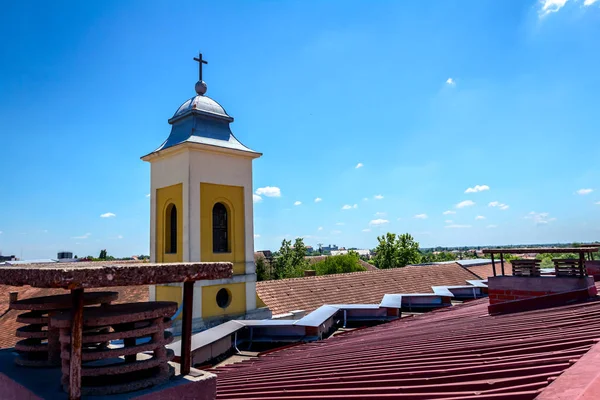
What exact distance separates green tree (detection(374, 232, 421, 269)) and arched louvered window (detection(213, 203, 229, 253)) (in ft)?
116

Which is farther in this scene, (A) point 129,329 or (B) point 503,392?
(A) point 129,329

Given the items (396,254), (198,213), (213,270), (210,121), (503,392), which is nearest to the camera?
(503,392)

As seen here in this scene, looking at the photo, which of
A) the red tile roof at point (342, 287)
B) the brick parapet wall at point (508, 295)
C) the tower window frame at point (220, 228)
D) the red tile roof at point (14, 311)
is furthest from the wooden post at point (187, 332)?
the red tile roof at point (14, 311)

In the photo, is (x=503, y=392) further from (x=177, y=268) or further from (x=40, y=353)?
(x=40, y=353)

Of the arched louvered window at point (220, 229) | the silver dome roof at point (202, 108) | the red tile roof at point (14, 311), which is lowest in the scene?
the red tile roof at point (14, 311)

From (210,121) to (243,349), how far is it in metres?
8.14

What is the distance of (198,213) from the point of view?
43.2 ft

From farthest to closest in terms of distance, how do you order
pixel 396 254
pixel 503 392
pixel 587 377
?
pixel 396 254
pixel 503 392
pixel 587 377

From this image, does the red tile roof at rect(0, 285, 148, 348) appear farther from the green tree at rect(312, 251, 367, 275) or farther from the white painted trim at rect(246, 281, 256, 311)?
the green tree at rect(312, 251, 367, 275)

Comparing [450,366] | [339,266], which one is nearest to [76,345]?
[450,366]

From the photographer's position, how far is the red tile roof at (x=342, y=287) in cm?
1446

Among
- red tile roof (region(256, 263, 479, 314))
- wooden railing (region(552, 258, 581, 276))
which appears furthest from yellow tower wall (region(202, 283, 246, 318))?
wooden railing (region(552, 258, 581, 276))

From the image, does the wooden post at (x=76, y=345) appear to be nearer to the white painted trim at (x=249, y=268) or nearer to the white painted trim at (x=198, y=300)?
the white painted trim at (x=198, y=300)

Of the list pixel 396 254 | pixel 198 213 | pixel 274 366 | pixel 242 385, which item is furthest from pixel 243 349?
pixel 396 254
